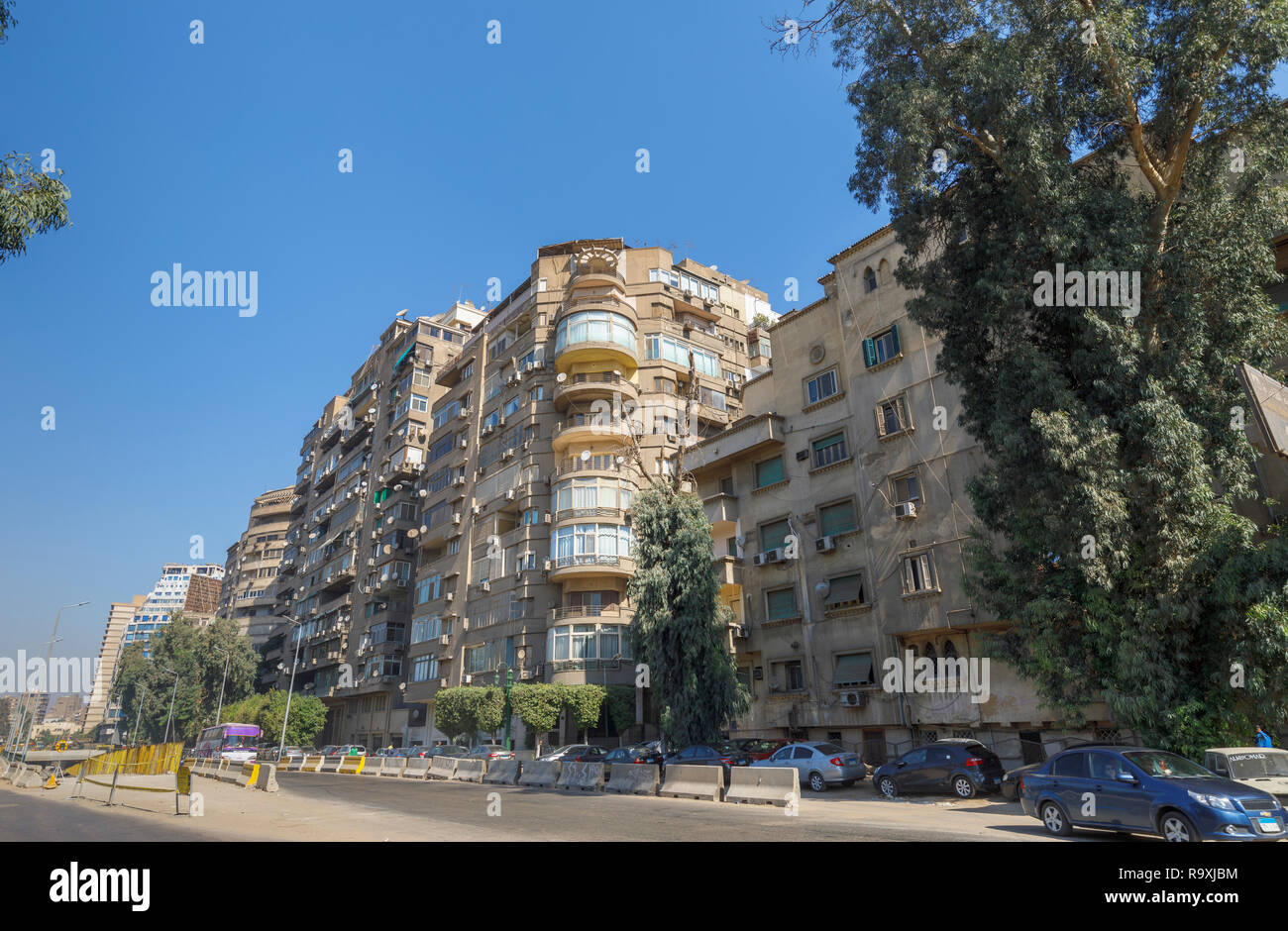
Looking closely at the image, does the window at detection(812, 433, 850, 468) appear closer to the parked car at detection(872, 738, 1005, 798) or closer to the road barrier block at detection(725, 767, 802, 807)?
the parked car at detection(872, 738, 1005, 798)

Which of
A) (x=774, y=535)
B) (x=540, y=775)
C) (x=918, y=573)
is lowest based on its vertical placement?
(x=540, y=775)

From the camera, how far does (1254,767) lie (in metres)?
11.6

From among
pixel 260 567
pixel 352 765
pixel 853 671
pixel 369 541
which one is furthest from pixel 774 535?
pixel 260 567

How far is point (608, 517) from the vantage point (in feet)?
132

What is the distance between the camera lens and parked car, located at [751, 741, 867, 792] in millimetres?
21281

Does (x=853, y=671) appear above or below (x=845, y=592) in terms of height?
below

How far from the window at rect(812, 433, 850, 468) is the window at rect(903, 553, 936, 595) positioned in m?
5.24

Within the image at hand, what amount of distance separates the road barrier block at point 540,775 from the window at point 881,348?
19.0 m

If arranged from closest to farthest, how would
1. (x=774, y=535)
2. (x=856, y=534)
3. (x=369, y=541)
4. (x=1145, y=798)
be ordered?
1. (x=1145, y=798)
2. (x=856, y=534)
3. (x=774, y=535)
4. (x=369, y=541)

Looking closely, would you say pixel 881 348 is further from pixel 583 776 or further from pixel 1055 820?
pixel 1055 820

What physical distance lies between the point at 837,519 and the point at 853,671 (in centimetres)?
586
